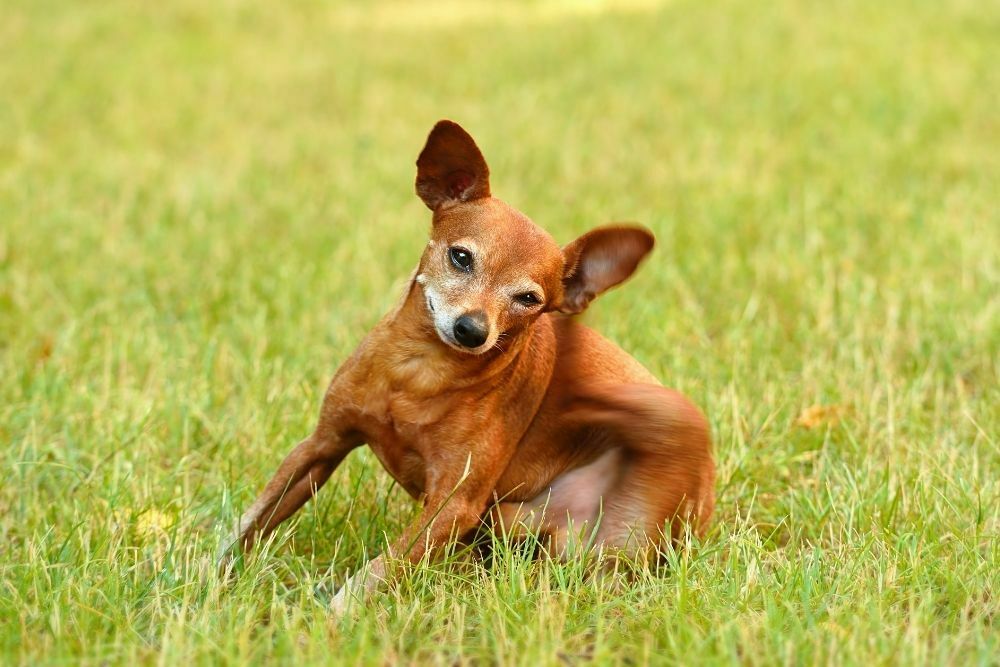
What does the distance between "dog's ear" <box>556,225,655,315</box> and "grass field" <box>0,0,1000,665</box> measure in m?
0.70

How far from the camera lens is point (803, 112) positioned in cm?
909

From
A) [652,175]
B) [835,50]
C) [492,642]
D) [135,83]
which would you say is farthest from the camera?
[835,50]

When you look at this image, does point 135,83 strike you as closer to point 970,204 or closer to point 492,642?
point 970,204

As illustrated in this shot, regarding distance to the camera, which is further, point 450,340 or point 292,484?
point 292,484

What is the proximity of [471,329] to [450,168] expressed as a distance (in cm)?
53

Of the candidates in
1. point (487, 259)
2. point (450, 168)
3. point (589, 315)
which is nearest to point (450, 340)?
point (487, 259)

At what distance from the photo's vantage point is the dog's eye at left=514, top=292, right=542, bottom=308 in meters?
3.09

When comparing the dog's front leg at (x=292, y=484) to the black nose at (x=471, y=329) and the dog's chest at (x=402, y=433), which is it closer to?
the dog's chest at (x=402, y=433)

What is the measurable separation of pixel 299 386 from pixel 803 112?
18.4 feet

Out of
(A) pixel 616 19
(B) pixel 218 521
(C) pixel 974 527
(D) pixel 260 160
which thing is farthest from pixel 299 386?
(A) pixel 616 19

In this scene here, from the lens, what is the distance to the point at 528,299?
3109 millimetres

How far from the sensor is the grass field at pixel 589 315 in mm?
2980

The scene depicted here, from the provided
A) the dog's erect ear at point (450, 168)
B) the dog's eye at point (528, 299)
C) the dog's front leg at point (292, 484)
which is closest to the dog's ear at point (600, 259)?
the dog's eye at point (528, 299)

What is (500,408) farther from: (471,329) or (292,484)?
(292,484)
